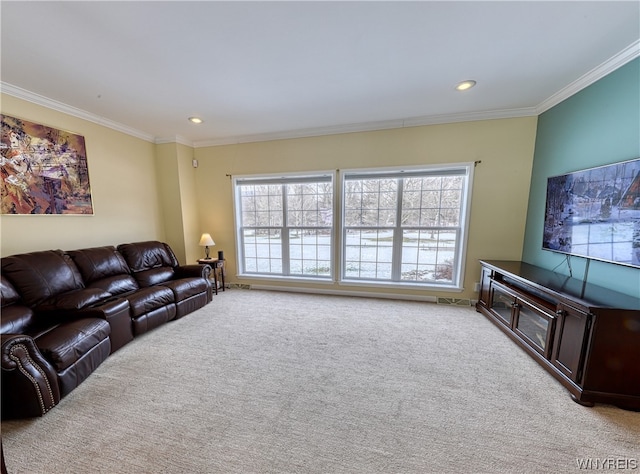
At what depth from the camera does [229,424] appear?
4.80 ft

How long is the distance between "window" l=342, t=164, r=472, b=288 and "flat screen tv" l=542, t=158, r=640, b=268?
92 centimetres

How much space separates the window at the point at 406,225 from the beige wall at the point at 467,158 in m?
0.15

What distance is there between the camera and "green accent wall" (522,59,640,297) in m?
1.82

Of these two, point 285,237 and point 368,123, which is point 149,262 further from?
point 368,123

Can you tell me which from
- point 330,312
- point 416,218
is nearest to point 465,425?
point 330,312

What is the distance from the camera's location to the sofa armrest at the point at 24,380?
→ 1.39 metres

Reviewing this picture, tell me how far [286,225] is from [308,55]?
8.14ft

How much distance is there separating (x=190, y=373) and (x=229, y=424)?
2.26 feet

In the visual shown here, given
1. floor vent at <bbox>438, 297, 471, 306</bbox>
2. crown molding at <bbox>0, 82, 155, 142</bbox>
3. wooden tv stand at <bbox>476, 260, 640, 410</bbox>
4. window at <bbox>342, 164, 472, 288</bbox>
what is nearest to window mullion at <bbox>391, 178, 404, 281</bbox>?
window at <bbox>342, 164, 472, 288</bbox>

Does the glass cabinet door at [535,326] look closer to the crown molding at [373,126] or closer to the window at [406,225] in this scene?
the window at [406,225]

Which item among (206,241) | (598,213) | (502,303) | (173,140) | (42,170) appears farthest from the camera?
(206,241)

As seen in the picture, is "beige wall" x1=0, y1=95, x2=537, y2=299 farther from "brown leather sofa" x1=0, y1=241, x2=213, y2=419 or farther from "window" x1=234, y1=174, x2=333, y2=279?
"brown leather sofa" x1=0, y1=241, x2=213, y2=419

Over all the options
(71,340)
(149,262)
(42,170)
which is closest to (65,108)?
(42,170)

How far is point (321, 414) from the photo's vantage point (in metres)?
1.53
